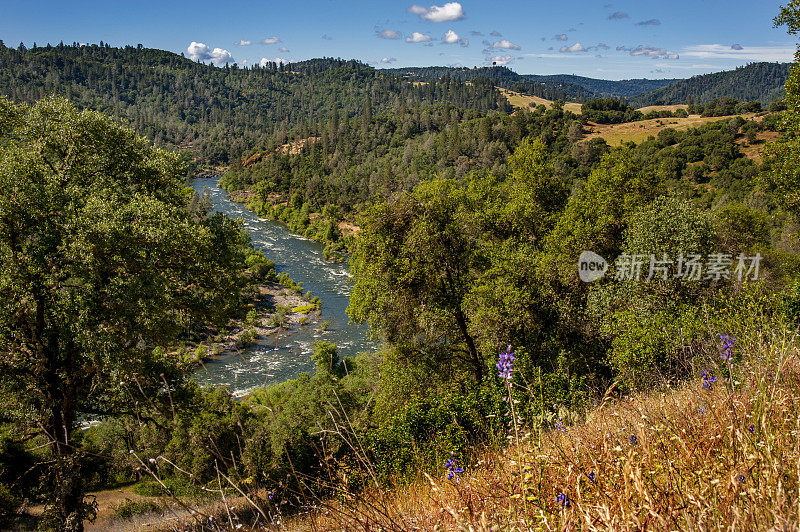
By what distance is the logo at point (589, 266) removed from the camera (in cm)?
1595

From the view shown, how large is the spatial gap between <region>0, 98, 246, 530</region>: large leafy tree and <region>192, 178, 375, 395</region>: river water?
2703 mm

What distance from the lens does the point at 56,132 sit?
39.5ft

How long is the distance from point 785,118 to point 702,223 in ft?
10.9

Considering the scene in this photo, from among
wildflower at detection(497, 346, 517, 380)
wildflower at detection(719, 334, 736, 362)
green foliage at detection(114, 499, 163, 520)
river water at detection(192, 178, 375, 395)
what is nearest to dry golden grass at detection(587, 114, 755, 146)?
river water at detection(192, 178, 375, 395)

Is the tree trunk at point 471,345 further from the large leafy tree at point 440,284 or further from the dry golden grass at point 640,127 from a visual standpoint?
the dry golden grass at point 640,127

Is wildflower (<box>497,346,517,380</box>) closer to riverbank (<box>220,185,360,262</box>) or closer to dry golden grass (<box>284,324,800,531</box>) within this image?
dry golden grass (<box>284,324,800,531</box>)

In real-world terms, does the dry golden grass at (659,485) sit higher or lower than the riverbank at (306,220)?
higher

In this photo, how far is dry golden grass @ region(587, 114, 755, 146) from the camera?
10188 centimetres

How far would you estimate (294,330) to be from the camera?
43.0 meters

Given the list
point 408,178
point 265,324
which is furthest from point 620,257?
point 408,178

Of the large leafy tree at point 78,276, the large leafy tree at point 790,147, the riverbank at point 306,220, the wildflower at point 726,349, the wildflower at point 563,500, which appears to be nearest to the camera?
the wildflower at point 563,500

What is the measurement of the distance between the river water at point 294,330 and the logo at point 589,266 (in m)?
10.4

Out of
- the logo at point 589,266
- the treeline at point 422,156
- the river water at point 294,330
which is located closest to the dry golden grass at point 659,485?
the river water at point 294,330

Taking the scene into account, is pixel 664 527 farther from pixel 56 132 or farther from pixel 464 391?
pixel 56 132
